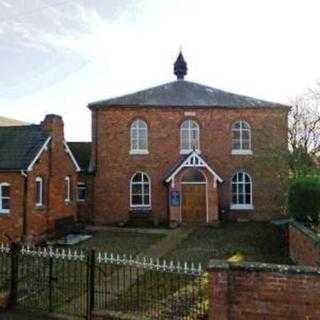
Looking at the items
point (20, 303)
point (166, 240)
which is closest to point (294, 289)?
point (20, 303)

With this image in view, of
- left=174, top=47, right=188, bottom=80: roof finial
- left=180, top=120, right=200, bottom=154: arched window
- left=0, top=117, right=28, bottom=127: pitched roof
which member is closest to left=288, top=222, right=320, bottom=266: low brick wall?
left=180, top=120, right=200, bottom=154: arched window

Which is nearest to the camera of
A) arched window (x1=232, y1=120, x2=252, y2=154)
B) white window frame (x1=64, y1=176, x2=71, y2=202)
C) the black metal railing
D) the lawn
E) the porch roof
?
the black metal railing

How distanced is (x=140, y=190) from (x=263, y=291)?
21.2 meters

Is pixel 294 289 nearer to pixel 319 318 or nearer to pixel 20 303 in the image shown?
pixel 319 318

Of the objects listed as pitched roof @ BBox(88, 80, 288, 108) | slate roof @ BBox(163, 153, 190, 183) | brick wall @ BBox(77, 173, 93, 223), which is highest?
pitched roof @ BBox(88, 80, 288, 108)

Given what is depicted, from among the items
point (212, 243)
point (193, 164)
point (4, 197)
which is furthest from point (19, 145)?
point (212, 243)

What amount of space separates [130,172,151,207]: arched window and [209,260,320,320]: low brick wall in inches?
817

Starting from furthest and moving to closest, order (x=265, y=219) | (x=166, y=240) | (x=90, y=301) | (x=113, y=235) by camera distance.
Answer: (x=265, y=219)
(x=113, y=235)
(x=166, y=240)
(x=90, y=301)

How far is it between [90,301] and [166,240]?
12.7 m

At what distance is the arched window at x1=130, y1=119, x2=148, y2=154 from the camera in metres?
29.5

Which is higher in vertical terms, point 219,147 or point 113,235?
point 219,147

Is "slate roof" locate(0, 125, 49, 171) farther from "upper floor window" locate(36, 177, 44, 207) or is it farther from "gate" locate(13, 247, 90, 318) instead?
"gate" locate(13, 247, 90, 318)

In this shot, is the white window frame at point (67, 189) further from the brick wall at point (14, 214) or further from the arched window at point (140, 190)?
the brick wall at point (14, 214)

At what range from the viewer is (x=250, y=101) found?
30.2m
